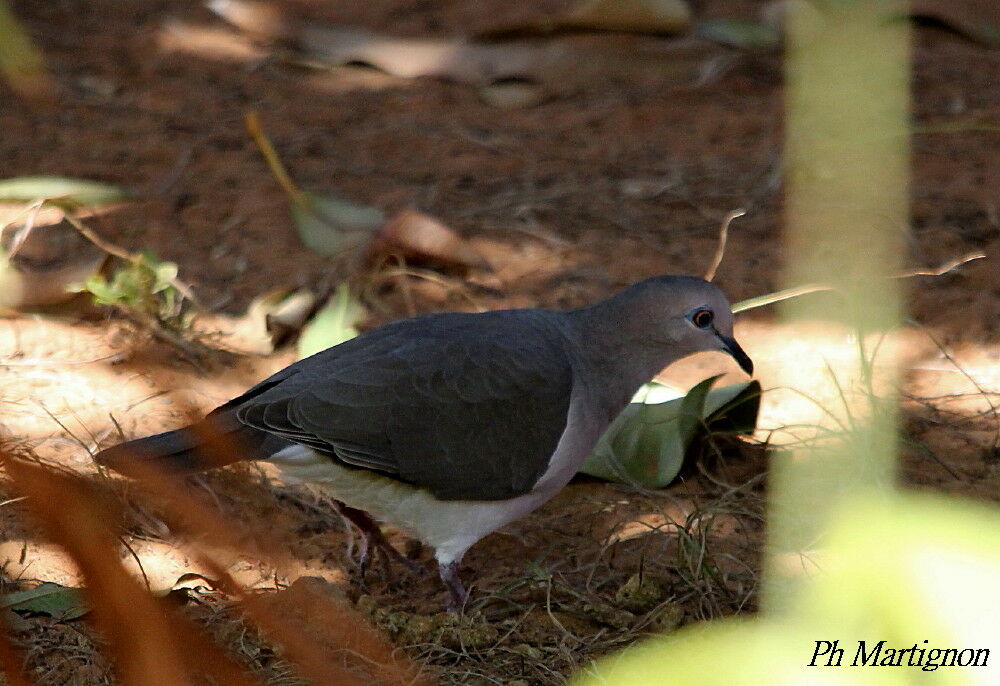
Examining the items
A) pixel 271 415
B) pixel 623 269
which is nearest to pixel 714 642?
pixel 271 415

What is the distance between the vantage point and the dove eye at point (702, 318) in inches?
112

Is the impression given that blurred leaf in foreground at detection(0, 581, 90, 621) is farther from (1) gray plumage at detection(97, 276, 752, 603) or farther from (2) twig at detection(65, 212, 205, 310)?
(2) twig at detection(65, 212, 205, 310)

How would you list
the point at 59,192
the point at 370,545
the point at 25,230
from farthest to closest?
1. the point at 59,192
2. the point at 25,230
3. the point at 370,545

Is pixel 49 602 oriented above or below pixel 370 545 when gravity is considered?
above

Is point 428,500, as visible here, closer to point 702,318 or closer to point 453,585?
point 453,585

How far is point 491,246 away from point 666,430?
1.48m

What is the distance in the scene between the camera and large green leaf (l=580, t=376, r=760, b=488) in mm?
3096

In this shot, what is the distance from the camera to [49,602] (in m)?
2.44

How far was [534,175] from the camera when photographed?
498cm

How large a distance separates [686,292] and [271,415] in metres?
1.10

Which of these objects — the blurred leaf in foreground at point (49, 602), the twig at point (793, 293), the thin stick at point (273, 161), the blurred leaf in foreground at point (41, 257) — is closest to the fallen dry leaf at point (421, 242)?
the thin stick at point (273, 161)

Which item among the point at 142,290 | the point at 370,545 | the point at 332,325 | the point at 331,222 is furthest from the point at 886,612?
the point at 331,222

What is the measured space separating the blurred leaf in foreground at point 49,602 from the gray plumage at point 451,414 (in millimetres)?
372

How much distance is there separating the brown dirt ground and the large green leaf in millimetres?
75
